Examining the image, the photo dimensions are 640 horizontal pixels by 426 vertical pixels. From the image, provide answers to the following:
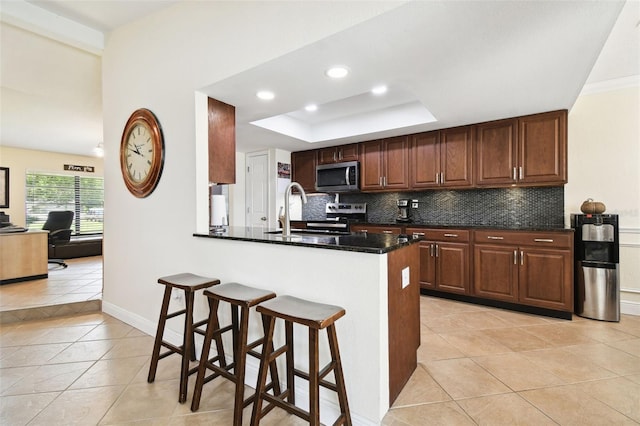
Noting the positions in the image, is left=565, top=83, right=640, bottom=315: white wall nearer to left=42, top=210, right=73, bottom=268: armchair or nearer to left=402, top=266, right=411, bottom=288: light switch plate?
left=402, top=266, right=411, bottom=288: light switch plate

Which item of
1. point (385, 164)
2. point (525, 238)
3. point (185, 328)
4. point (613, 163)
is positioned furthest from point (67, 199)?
point (613, 163)

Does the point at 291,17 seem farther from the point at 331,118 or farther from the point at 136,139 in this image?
the point at 331,118

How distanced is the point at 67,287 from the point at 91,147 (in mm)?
4032

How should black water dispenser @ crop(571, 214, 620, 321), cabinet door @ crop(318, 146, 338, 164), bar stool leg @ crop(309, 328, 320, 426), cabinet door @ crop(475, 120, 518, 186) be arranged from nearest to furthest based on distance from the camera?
bar stool leg @ crop(309, 328, 320, 426) → black water dispenser @ crop(571, 214, 620, 321) → cabinet door @ crop(475, 120, 518, 186) → cabinet door @ crop(318, 146, 338, 164)

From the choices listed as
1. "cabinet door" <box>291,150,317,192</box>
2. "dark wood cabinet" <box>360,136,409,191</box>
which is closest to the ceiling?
"dark wood cabinet" <box>360,136,409,191</box>

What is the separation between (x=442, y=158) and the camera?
3.74 m

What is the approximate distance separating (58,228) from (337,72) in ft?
21.0

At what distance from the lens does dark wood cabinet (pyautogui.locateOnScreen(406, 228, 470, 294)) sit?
341 centimetres

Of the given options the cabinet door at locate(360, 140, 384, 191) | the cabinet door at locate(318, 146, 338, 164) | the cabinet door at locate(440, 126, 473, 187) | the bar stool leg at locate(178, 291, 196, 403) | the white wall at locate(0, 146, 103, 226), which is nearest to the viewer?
the bar stool leg at locate(178, 291, 196, 403)

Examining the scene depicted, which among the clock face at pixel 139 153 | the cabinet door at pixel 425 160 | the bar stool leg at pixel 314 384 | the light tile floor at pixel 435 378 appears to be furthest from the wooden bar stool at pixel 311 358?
the cabinet door at pixel 425 160

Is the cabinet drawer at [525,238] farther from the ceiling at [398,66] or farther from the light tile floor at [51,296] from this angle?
the light tile floor at [51,296]

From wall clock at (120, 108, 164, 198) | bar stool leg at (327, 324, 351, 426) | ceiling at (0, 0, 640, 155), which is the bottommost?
bar stool leg at (327, 324, 351, 426)

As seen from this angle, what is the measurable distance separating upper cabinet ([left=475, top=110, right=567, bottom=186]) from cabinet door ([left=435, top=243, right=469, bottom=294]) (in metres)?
0.84

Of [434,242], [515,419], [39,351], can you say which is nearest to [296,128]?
[434,242]
